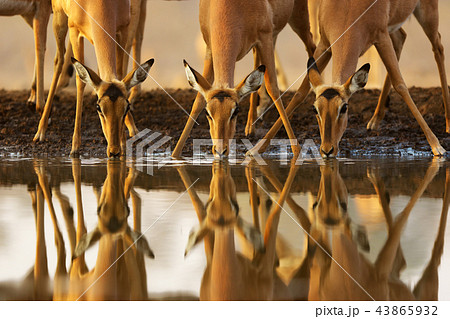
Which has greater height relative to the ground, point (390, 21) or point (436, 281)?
point (390, 21)

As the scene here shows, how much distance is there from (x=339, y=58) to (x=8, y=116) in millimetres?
8171

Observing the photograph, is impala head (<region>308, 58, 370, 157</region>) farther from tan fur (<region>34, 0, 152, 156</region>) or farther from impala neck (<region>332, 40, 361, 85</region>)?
tan fur (<region>34, 0, 152, 156</region>)

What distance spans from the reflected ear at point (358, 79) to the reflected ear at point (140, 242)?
5.99 metres

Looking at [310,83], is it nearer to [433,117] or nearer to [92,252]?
[433,117]

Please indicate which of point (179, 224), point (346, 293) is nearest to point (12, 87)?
point (179, 224)

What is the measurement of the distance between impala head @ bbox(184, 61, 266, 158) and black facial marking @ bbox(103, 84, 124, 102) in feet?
3.61

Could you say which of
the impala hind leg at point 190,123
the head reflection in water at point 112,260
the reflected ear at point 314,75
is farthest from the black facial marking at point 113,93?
the head reflection in water at point 112,260

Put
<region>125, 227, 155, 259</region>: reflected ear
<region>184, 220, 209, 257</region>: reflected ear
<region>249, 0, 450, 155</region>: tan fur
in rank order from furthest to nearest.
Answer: <region>249, 0, 450, 155</region>: tan fur → <region>184, 220, 209, 257</region>: reflected ear → <region>125, 227, 155, 259</region>: reflected ear

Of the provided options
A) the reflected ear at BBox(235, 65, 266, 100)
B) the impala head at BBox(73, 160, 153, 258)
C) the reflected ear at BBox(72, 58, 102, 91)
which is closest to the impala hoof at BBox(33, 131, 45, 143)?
the reflected ear at BBox(72, 58, 102, 91)

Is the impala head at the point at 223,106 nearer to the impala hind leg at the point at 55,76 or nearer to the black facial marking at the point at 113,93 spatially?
the black facial marking at the point at 113,93

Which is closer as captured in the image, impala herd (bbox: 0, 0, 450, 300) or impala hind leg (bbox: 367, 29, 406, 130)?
impala herd (bbox: 0, 0, 450, 300)

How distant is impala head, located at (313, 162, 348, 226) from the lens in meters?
5.15

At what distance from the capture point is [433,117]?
48.4ft

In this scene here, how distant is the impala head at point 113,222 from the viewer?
4324mm
